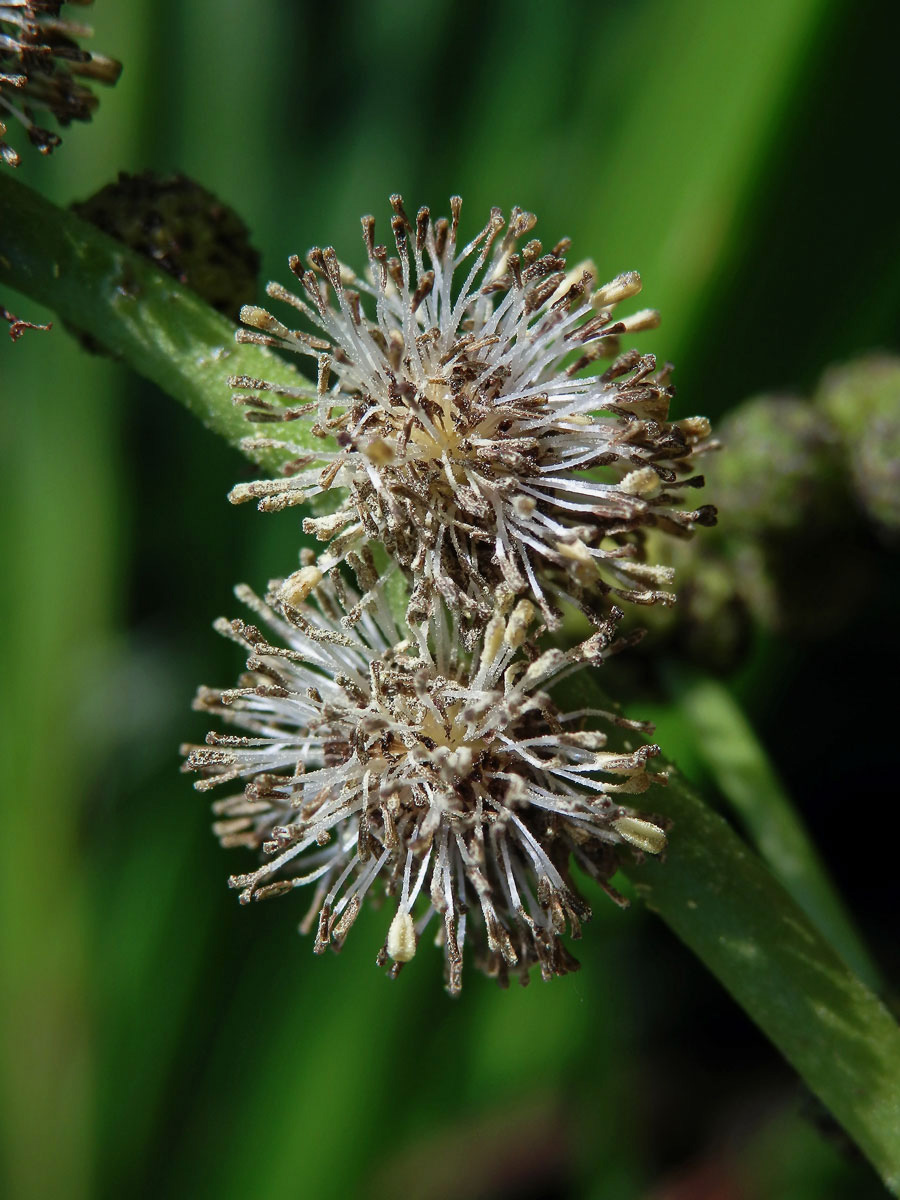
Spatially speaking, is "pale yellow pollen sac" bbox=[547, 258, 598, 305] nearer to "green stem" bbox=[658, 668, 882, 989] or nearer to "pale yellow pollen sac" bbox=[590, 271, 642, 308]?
"pale yellow pollen sac" bbox=[590, 271, 642, 308]

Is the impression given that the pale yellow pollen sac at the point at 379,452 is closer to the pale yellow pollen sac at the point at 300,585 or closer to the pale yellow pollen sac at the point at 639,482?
the pale yellow pollen sac at the point at 300,585

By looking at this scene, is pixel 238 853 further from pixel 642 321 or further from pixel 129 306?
pixel 642 321

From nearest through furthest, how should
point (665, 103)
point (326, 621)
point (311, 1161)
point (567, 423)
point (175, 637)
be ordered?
point (567, 423) < point (326, 621) < point (665, 103) < point (311, 1161) < point (175, 637)

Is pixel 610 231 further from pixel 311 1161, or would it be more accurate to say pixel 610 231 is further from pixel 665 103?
pixel 311 1161

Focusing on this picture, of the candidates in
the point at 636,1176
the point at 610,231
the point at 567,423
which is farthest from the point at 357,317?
the point at 636,1176

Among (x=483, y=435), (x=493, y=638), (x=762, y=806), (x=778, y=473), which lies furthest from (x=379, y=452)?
(x=778, y=473)

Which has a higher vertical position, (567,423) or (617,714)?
(567,423)
